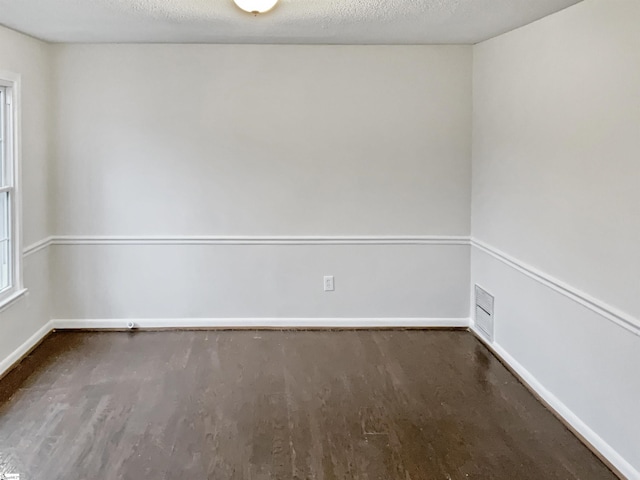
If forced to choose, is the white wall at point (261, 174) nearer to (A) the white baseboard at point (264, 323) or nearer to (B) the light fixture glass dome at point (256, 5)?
(A) the white baseboard at point (264, 323)

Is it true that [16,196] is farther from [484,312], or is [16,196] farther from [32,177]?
[484,312]

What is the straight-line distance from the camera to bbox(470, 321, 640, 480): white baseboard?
8.33ft

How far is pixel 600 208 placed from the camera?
8.87 feet

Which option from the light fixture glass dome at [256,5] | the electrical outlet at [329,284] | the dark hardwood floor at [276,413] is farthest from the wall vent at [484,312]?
the light fixture glass dome at [256,5]

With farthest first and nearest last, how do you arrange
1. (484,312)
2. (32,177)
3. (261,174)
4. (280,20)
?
(261,174) → (484,312) → (32,177) → (280,20)

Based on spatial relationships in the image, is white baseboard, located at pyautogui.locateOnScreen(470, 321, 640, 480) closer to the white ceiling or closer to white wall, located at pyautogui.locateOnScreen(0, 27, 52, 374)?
the white ceiling

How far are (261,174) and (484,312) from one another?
6.54 feet

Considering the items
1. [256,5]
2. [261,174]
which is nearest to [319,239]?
[261,174]

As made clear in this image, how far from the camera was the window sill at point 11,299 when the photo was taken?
11.9ft

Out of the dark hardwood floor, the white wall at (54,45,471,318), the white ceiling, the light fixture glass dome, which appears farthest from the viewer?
the white wall at (54,45,471,318)

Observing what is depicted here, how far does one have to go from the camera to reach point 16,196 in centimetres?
381

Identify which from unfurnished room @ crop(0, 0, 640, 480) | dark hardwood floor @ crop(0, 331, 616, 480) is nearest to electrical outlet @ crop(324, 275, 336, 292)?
unfurnished room @ crop(0, 0, 640, 480)

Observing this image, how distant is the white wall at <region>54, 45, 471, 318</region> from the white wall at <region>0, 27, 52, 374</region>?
12cm

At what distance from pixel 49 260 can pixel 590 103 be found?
12.6 feet
